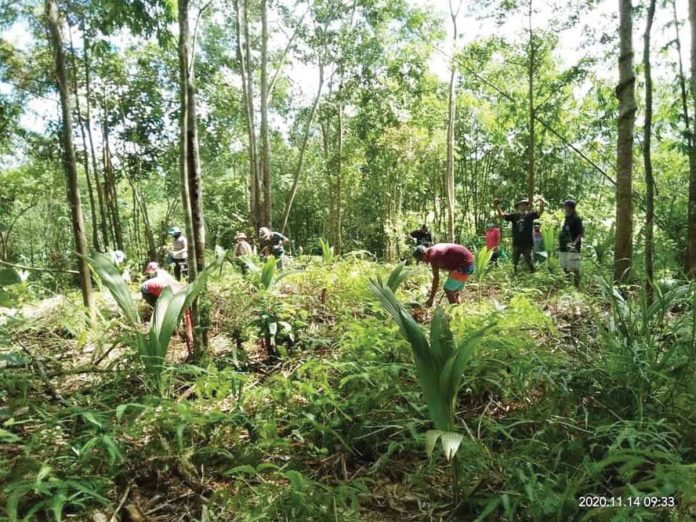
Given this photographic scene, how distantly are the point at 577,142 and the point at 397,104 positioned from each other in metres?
4.68

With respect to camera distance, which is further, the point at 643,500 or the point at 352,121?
the point at 352,121

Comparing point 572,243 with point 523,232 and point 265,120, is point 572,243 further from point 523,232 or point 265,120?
point 265,120

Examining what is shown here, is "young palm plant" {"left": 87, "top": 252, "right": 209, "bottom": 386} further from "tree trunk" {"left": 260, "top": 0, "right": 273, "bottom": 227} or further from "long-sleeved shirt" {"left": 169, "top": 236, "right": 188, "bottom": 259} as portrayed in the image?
"tree trunk" {"left": 260, "top": 0, "right": 273, "bottom": 227}

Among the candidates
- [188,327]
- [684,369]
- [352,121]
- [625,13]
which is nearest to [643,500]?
[684,369]

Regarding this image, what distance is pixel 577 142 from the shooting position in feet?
35.1

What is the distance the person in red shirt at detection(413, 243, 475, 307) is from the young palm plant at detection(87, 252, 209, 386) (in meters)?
2.22

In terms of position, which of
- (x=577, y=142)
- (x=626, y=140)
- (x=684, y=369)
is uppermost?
(x=577, y=142)

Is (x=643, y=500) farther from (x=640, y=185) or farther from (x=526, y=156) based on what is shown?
(x=526, y=156)

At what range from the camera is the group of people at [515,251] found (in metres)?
4.29

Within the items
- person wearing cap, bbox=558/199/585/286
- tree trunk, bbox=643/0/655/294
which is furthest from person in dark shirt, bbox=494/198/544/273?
tree trunk, bbox=643/0/655/294

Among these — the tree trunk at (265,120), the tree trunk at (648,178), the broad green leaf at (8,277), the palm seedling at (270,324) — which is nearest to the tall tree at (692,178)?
the tree trunk at (648,178)

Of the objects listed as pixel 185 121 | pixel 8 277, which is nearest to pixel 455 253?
pixel 185 121

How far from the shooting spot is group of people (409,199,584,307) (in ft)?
14.1

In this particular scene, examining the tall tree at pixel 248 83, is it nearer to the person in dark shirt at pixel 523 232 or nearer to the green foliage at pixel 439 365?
the person in dark shirt at pixel 523 232
